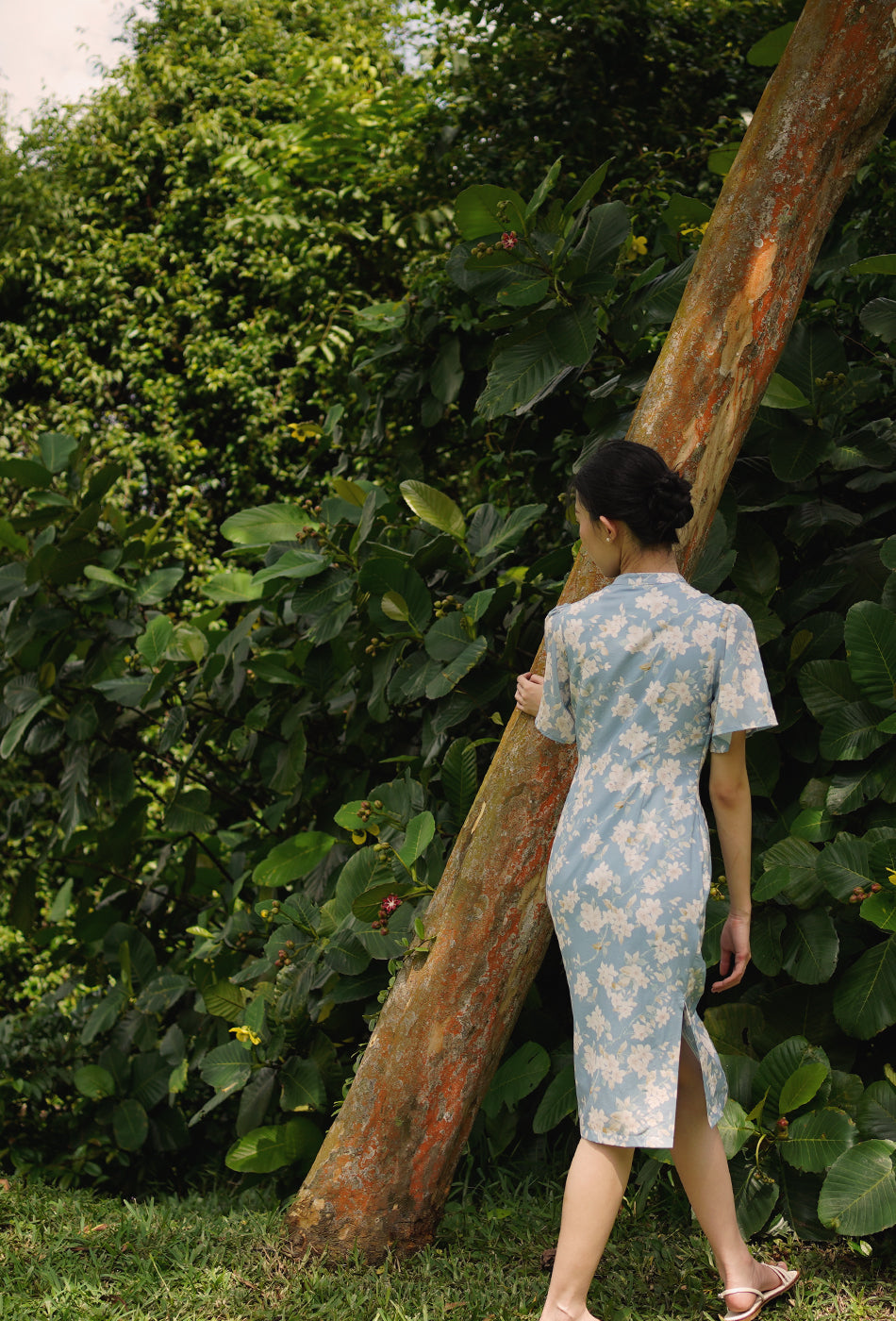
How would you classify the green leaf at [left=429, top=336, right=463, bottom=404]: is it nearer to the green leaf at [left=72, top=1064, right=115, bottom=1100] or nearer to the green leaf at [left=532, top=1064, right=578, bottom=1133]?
the green leaf at [left=532, top=1064, right=578, bottom=1133]

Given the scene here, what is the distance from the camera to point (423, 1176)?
2385mm

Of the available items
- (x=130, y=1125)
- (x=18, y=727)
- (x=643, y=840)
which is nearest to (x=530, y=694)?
(x=643, y=840)

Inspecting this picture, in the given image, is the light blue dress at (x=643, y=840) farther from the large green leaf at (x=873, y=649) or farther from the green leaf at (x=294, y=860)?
the green leaf at (x=294, y=860)

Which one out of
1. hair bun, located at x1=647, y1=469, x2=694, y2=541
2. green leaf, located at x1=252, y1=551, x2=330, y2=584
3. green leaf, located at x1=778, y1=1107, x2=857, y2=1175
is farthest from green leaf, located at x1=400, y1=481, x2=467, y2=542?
green leaf, located at x1=778, y1=1107, x2=857, y2=1175

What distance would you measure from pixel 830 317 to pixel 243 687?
211 centimetres

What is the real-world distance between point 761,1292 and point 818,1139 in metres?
0.33

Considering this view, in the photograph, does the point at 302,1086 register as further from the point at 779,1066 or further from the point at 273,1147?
the point at 779,1066

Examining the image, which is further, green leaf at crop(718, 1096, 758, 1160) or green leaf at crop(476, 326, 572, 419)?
green leaf at crop(476, 326, 572, 419)

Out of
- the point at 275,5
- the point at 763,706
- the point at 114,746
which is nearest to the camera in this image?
the point at 763,706

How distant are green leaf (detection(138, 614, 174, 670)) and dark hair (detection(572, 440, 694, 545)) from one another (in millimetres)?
1890

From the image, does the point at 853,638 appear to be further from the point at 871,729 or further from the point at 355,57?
the point at 355,57

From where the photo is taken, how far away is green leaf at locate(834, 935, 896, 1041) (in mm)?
2309

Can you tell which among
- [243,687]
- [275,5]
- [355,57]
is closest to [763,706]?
[243,687]

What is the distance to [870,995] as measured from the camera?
233 cm
